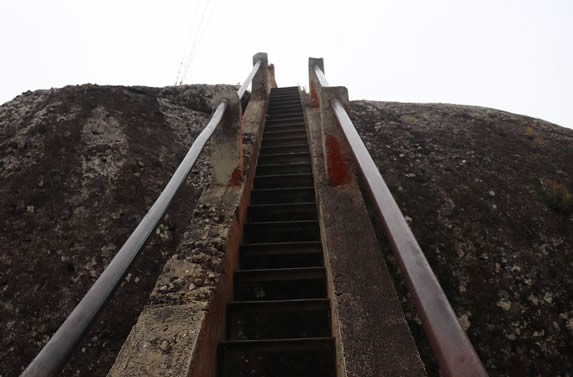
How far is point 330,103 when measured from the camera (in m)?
3.32

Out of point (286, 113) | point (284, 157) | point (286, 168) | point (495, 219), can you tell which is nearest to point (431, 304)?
point (495, 219)

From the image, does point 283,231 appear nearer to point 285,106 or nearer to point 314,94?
point 314,94

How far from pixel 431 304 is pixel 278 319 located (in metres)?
1.86

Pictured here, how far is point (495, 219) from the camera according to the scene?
4156 millimetres

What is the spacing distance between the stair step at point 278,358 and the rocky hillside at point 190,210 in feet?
4.20

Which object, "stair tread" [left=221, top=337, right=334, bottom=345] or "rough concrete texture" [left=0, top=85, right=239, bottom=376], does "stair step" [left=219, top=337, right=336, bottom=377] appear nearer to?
"stair tread" [left=221, top=337, right=334, bottom=345]

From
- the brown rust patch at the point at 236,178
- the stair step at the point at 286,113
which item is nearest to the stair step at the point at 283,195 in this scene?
the brown rust patch at the point at 236,178

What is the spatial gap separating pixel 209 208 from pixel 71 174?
2.47 m

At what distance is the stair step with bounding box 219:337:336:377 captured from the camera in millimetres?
2326

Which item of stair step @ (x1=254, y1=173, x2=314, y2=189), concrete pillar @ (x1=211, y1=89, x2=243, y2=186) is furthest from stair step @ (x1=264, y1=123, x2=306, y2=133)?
concrete pillar @ (x1=211, y1=89, x2=243, y2=186)

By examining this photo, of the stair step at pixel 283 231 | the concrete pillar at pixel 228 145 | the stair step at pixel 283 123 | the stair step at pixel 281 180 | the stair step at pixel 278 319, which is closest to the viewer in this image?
the stair step at pixel 278 319

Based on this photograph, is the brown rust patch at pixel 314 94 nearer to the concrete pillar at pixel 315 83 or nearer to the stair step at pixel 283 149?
the concrete pillar at pixel 315 83

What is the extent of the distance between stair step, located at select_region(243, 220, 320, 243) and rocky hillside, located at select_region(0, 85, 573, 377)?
91cm

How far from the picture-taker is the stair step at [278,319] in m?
2.61
